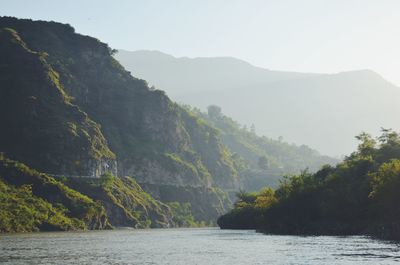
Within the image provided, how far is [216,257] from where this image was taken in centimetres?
8994

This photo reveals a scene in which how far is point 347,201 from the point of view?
148875 millimetres

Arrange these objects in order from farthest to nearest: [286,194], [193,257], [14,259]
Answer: [286,194] → [193,257] → [14,259]

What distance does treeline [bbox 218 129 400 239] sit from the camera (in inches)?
5037

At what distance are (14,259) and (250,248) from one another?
4194 centimetres

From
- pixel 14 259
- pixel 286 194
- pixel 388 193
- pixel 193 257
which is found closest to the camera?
pixel 14 259

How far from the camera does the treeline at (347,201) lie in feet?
420

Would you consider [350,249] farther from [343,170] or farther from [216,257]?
[343,170]

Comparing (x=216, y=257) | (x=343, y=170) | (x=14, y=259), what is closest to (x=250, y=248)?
(x=216, y=257)

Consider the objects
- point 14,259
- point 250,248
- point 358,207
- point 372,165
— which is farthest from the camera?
point 372,165

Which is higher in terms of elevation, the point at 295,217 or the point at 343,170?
the point at 343,170

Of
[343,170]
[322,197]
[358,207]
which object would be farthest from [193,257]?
[343,170]

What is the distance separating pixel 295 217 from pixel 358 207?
2799 centimetres

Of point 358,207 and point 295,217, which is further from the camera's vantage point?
point 295,217

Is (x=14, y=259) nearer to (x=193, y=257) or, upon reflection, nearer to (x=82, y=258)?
(x=82, y=258)
